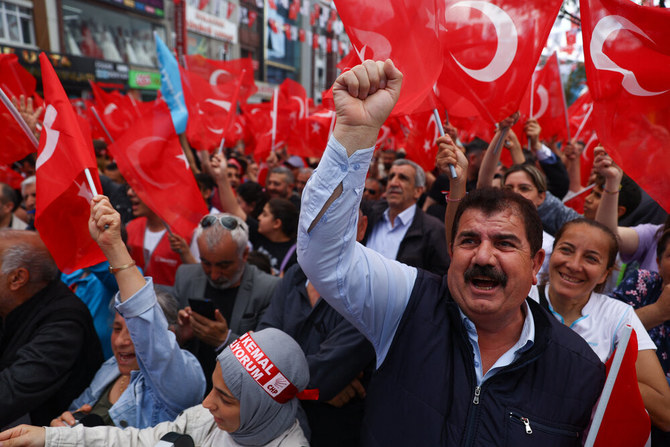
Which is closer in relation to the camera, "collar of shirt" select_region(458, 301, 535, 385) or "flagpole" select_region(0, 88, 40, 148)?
"collar of shirt" select_region(458, 301, 535, 385)

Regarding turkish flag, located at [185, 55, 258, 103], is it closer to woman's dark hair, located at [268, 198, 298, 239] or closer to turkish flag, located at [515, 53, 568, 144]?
woman's dark hair, located at [268, 198, 298, 239]

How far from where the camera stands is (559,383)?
1.36 meters

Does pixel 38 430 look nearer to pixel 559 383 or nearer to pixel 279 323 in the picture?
pixel 279 323

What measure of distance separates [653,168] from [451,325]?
137 centimetres

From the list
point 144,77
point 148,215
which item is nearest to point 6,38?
point 144,77

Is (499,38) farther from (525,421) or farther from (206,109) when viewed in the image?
(206,109)

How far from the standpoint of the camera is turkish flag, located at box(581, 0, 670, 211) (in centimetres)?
206

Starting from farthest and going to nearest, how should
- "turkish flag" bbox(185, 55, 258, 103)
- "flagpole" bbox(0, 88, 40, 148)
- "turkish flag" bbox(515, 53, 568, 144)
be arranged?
1. "turkish flag" bbox(185, 55, 258, 103)
2. "turkish flag" bbox(515, 53, 568, 144)
3. "flagpole" bbox(0, 88, 40, 148)

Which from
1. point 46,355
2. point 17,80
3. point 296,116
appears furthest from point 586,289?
point 296,116

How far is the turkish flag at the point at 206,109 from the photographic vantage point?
17.9ft

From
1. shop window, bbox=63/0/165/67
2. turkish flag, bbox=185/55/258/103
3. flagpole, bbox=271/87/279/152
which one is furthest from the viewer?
shop window, bbox=63/0/165/67

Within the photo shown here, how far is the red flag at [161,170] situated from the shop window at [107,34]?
20025 mm

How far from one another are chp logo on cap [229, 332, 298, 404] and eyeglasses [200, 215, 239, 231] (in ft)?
3.99

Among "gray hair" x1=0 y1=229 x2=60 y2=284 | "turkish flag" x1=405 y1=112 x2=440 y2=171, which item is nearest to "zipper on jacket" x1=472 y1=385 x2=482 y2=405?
"gray hair" x1=0 y1=229 x2=60 y2=284
